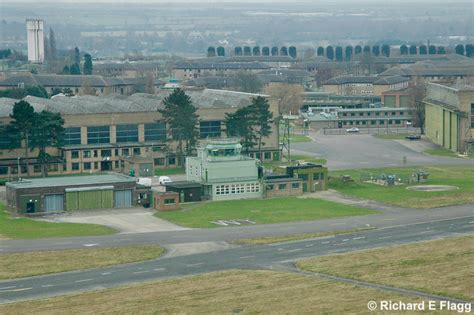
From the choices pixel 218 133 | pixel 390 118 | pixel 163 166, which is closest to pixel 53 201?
pixel 163 166

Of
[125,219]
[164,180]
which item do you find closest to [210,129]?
[164,180]

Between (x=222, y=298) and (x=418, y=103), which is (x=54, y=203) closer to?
(x=222, y=298)

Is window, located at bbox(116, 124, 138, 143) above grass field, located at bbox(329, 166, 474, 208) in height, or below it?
above

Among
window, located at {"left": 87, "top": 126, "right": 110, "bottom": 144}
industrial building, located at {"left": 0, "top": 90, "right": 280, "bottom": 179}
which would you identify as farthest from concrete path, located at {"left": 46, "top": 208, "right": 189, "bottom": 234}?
window, located at {"left": 87, "top": 126, "right": 110, "bottom": 144}

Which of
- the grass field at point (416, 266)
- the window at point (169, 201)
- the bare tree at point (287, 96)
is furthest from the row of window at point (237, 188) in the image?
Answer: the bare tree at point (287, 96)

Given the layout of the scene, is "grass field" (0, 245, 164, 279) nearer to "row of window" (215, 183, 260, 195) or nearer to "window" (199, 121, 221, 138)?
"row of window" (215, 183, 260, 195)

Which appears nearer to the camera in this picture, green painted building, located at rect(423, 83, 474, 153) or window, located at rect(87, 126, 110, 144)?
window, located at rect(87, 126, 110, 144)
